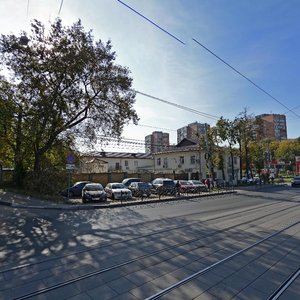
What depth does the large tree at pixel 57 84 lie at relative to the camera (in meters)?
20.3

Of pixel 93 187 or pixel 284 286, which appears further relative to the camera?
pixel 93 187

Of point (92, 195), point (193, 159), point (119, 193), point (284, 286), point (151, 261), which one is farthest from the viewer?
point (193, 159)

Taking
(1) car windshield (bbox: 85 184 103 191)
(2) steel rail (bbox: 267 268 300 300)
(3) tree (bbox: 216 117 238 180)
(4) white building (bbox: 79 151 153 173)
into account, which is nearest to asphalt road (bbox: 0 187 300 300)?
(2) steel rail (bbox: 267 268 300 300)

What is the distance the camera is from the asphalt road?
4266 mm

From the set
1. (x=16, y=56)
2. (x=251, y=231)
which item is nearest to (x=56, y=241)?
(x=251, y=231)

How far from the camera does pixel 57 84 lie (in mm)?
21109

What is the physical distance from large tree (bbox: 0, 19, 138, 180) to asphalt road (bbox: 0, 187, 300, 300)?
12.9 metres

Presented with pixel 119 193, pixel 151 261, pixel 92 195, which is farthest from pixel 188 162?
pixel 151 261

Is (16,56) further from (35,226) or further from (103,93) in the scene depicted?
(35,226)

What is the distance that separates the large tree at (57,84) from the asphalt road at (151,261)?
12871 mm

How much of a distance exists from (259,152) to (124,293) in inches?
2148

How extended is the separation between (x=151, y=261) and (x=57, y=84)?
1868cm

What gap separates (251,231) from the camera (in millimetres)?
8586

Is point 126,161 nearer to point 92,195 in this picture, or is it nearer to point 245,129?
point 245,129
